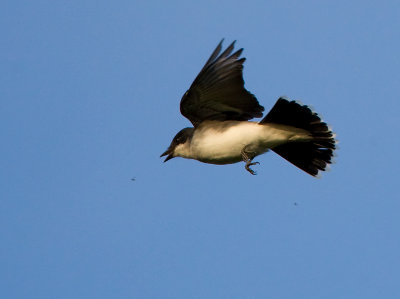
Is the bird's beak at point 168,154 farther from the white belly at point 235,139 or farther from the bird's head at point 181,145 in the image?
the white belly at point 235,139

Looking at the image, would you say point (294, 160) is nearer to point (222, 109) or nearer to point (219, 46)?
point (222, 109)

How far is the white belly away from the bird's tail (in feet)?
0.50

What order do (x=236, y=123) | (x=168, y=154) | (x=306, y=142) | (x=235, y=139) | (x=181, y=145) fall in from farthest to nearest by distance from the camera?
(x=168, y=154)
(x=181, y=145)
(x=306, y=142)
(x=236, y=123)
(x=235, y=139)


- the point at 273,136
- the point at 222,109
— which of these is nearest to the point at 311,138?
the point at 273,136

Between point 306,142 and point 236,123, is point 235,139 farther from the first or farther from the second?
point 306,142

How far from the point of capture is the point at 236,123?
424 inches

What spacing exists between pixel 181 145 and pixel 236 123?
1093mm

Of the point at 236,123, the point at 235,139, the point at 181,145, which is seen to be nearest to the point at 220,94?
the point at 236,123

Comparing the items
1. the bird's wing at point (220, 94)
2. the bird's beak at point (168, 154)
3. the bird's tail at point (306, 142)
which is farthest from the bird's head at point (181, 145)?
the bird's tail at point (306, 142)

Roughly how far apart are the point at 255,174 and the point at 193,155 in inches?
48.1

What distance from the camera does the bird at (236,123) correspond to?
33.5ft

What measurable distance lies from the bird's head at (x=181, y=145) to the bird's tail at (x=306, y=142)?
139 centimetres

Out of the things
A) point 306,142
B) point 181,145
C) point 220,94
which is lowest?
point 181,145

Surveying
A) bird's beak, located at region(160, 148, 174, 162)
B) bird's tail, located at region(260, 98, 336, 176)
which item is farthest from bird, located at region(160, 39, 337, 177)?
bird's beak, located at region(160, 148, 174, 162)
